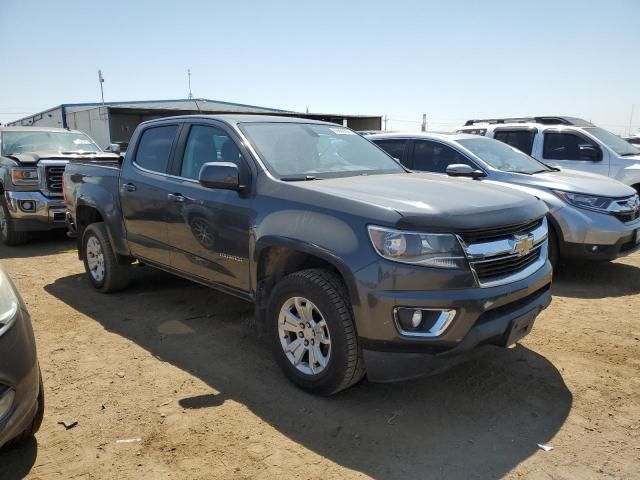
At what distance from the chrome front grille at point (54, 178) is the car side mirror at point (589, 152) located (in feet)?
28.0

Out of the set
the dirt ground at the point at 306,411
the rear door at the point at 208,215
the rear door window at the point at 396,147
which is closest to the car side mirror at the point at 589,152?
the rear door window at the point at 396,147

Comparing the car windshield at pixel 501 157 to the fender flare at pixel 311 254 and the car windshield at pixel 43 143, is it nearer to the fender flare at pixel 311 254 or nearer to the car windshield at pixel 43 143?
the fender flare at pixel 311 254

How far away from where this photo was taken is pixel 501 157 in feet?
22.1

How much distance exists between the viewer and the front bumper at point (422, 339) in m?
2.82

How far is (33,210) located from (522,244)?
773 centimetres

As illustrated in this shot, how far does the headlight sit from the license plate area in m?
7.83

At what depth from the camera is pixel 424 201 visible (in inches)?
121

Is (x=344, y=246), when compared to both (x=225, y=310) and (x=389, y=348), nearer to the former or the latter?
(x=389, y=348)

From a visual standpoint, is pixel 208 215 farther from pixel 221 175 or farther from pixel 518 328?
pixel 518 328

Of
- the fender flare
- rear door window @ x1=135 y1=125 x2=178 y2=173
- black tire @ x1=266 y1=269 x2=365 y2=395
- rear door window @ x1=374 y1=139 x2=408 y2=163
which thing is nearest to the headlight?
rear door window @ x1=135 y1=125 x2=178 y2=173

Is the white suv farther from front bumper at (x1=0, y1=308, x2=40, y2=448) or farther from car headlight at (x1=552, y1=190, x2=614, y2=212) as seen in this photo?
front bumper at (x1=0, y1=308, x2=40, y2=448)

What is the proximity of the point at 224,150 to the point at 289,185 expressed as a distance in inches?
35.7

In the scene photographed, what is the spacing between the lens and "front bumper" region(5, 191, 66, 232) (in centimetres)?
818

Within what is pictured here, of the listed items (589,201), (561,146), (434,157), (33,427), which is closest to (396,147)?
(434,157)
